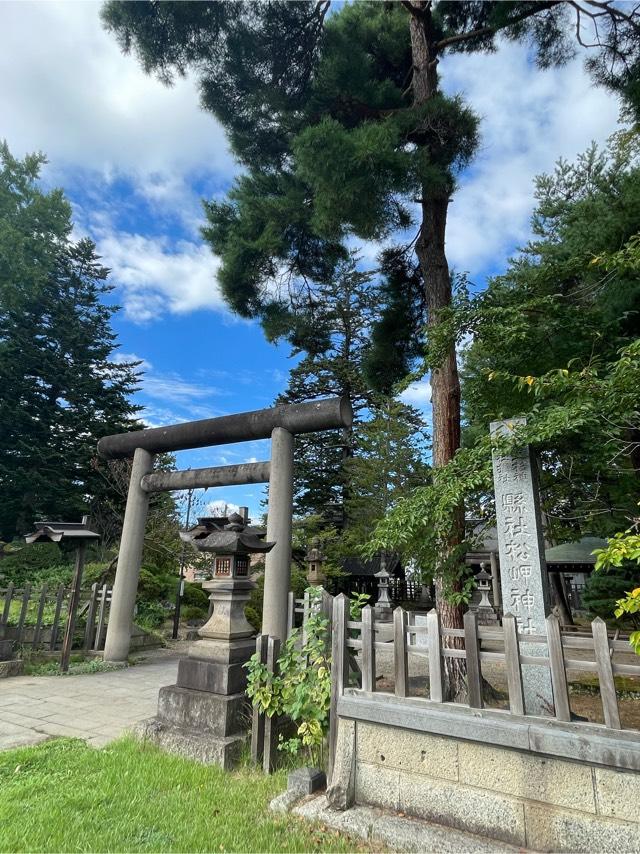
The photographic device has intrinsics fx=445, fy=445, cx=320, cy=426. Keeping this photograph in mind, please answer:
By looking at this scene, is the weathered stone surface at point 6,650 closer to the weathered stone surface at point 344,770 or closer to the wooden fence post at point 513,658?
the weathered stone surface at point 344,770

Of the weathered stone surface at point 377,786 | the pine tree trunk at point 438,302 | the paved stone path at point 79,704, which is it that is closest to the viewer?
the weathered stone surface at point 377,786

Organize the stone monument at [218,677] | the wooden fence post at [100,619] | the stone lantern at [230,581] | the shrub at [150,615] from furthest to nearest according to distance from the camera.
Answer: the shrub at [150,615] < the wooden fence post at [100,619] < the stone lantern at [230,581] < the stone monument at [218,677]

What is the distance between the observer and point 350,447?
70.3 ft

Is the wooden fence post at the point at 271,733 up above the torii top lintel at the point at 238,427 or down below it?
below

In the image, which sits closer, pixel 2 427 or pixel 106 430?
pixel 2 427

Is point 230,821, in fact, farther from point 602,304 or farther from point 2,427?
point 2,427

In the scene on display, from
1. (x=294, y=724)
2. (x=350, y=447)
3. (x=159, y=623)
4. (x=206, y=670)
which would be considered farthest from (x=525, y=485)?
(x=350, y=447)

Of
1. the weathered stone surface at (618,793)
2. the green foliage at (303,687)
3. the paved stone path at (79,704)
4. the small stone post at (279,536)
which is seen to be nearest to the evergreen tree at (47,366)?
the paved stone path at (79,704)

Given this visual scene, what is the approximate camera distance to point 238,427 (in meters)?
7.09

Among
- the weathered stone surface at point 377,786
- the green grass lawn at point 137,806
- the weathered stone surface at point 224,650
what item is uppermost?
the weathered stone surface at point 224,650

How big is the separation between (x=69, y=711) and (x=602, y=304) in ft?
30.7

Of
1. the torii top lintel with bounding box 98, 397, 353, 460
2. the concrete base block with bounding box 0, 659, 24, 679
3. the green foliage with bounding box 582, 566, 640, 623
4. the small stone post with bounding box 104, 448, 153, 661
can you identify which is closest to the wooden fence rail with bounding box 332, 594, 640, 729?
the torii top lintel with bounding box 98, 397, 353, 460

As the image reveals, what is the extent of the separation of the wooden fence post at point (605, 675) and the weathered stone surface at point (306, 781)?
200 cm

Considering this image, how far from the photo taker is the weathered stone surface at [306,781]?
3.15 metres
